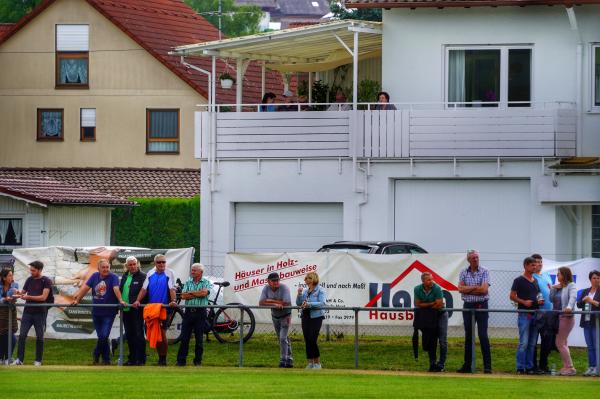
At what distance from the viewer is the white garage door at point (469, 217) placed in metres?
35.0

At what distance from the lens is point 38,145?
56.3m

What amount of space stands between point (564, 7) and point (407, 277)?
8.86m

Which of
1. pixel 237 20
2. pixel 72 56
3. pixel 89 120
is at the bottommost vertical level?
pixel 89 120

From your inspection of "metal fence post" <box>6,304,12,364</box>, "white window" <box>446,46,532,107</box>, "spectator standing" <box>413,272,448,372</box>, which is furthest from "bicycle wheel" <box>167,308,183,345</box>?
"white window" <box>446,46,532,107</box>

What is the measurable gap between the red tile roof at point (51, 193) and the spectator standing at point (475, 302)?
14887 millimetres

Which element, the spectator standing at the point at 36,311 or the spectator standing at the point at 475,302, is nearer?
the spectator standing at the point at 475,302

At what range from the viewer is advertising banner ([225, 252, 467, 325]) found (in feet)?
96.0

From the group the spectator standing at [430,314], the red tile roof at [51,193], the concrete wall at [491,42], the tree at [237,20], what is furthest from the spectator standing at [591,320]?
the tree at [237,20]

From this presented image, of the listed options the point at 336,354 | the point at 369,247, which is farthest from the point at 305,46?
the point at 336,354

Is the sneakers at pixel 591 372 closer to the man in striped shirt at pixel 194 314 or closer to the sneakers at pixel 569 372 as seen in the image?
the sneakers at pixel 569 372

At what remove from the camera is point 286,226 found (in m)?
36.9

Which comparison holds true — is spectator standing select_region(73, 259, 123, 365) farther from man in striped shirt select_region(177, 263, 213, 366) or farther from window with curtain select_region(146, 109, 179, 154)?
window with curtain select_region(146, 109, 179, 154)

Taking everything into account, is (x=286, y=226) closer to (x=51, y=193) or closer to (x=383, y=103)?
(x=383, y=103)

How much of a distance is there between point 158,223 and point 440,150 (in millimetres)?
16739
